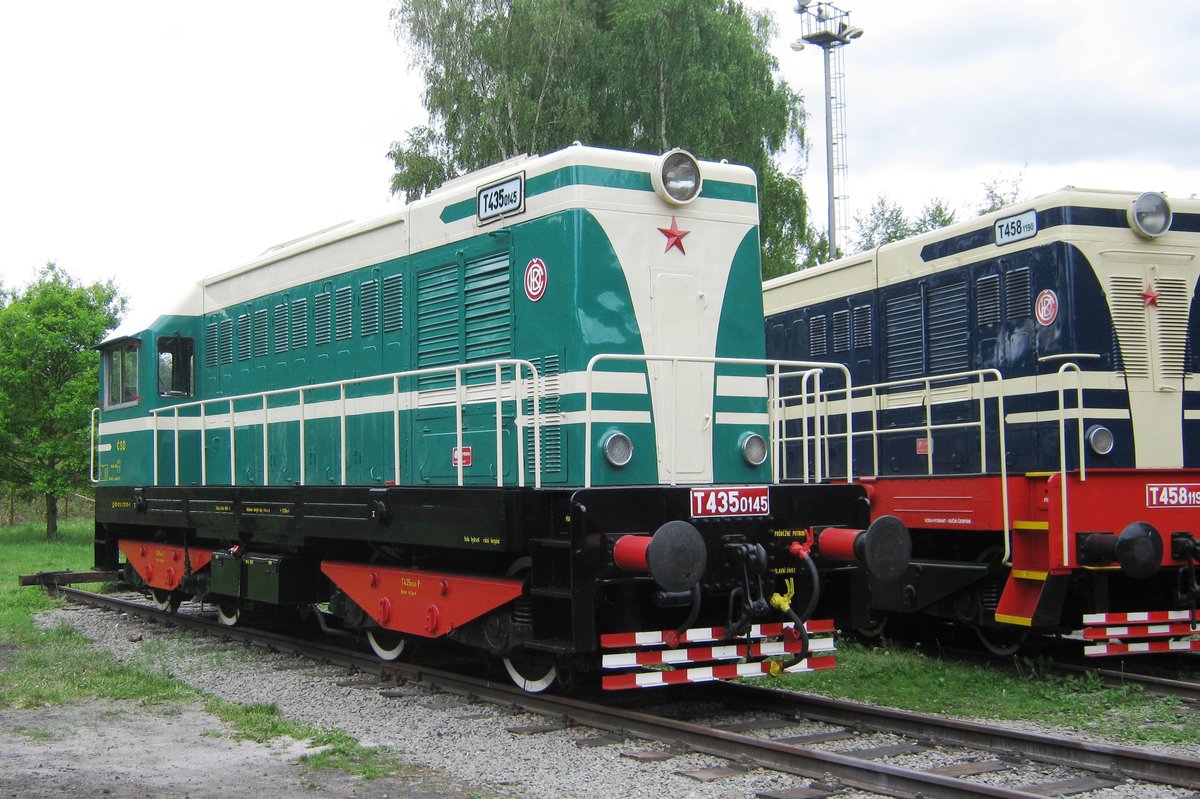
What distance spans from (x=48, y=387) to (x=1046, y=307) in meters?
25.2

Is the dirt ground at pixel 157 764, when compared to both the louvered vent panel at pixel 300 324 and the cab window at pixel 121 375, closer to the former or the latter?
the louvered vent panel at pixel 300 324

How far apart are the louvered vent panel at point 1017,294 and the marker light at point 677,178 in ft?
10.8

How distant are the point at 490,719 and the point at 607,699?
0.92m

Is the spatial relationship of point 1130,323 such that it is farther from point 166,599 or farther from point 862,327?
point 166,599

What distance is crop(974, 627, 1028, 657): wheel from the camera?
9320 mm

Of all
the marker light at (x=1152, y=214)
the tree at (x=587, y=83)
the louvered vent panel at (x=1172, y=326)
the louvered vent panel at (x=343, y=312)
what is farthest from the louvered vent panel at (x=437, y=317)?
the tree at (x=587, y=83)

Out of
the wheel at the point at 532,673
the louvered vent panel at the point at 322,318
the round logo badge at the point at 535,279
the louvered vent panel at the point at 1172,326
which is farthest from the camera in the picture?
the louvered vent panel at the point at 322,318

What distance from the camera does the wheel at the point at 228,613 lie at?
11469 mm

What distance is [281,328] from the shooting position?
1100cm

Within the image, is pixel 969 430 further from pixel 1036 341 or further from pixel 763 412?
pixel 763 412

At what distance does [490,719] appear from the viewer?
7.20m

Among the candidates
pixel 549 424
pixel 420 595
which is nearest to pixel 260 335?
pixel 420 595

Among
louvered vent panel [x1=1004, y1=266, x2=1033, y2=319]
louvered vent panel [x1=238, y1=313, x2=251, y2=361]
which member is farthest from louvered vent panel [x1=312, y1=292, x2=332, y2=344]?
louvered vent panel [x1=1004, y1=266, x2=1033, y2=319]

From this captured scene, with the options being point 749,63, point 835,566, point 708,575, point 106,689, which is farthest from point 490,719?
point 749,63
